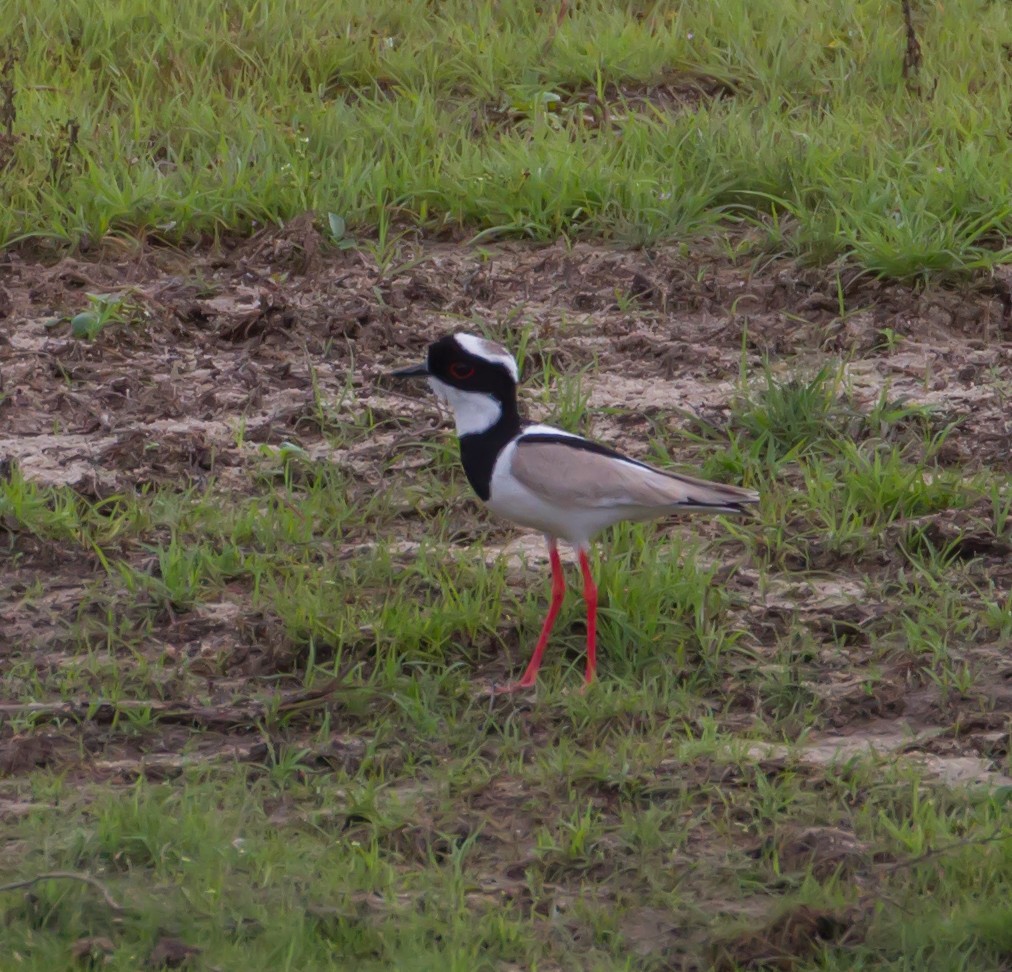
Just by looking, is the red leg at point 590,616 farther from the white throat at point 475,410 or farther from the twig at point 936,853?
the twig at point 936,853

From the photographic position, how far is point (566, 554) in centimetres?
528

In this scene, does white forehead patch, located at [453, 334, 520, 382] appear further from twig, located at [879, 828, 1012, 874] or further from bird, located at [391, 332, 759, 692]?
twig, located at [879, 828, 1012, 874]

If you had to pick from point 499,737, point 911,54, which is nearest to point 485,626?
point 499,737

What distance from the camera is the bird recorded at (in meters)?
4.45

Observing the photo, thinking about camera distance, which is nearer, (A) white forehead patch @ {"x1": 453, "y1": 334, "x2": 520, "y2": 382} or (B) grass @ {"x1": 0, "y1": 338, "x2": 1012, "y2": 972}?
(B) grass @ {"x1": 0, "y1": 338, "x2": 1012, "y2": 972}

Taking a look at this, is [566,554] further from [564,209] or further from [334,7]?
[334,7]

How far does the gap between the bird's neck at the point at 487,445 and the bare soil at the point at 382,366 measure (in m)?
0.50

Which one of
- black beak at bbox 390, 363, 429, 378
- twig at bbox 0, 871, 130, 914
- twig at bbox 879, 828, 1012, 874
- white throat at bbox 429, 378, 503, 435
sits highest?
black beak at bbox 390, 363, 429, 378

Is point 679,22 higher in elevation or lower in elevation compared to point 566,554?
higher

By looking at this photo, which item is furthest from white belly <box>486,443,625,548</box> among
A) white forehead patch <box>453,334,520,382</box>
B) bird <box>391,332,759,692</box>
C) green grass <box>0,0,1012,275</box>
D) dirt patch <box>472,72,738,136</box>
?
dirt patch <box>472,72,738,136</box>

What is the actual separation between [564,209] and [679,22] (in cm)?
167

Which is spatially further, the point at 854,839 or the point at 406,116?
the point at 406,116

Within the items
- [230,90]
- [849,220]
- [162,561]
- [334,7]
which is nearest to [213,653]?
[162,561]

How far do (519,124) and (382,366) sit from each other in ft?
5.99
